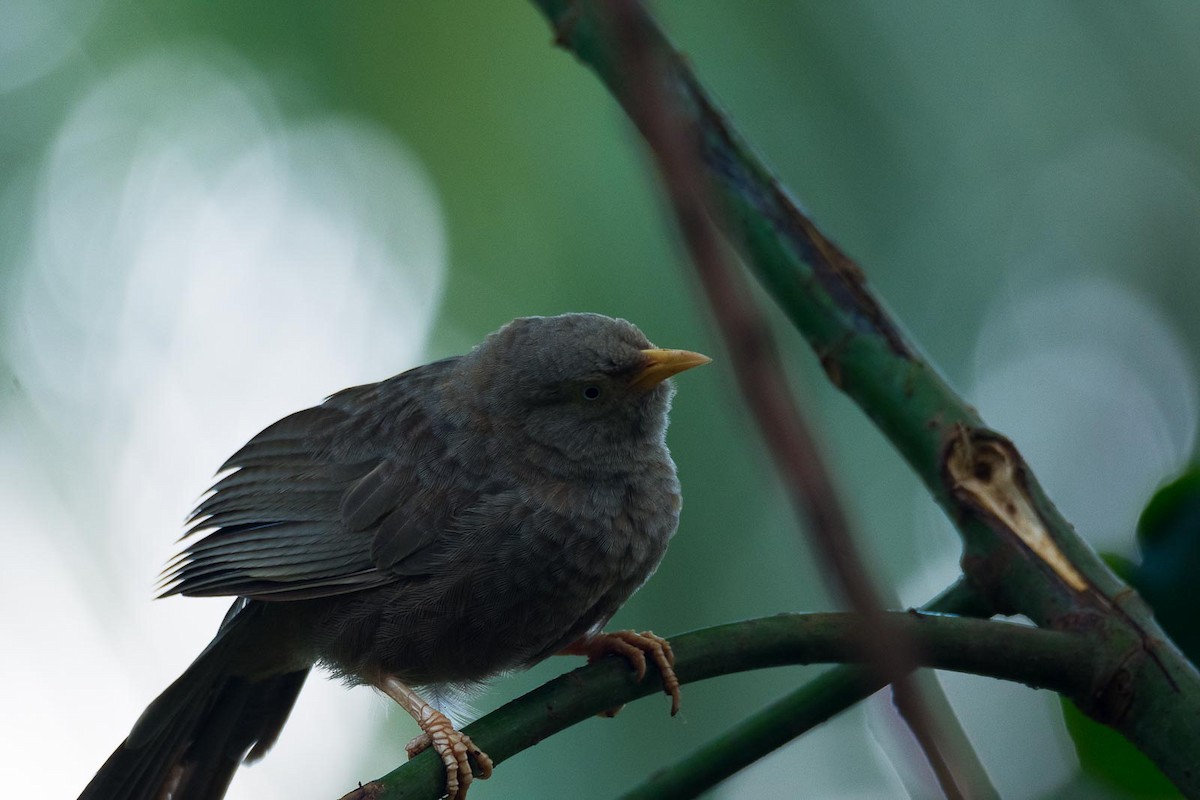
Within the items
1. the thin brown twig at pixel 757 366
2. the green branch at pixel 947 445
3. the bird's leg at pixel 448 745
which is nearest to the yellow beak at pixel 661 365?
the green branch at pixel 947 445

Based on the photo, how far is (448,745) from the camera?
2730 millimetres

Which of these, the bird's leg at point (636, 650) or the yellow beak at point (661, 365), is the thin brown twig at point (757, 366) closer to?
the bird's leg at point (636, 650)

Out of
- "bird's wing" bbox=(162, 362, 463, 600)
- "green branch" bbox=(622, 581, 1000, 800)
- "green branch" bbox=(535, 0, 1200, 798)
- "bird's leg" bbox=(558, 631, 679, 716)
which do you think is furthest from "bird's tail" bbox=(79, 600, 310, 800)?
"green branch" bbox=(535, 0, 1200, 798)

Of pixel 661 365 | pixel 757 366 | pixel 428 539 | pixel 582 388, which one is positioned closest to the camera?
pixel 757 366

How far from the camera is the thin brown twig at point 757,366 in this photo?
0.59 meters

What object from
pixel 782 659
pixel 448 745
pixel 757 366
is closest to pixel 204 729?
pixel 448 745

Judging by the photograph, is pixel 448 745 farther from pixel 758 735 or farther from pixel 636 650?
pixel 758 735

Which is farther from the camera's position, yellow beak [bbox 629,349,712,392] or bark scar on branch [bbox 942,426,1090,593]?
yellow beak [bbox 629,349,712,392]

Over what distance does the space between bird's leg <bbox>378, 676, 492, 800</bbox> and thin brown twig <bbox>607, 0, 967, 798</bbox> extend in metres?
1.90

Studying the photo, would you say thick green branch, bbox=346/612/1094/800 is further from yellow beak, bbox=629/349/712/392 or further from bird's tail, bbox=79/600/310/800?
bird's tail, bbox=79/600/310/800

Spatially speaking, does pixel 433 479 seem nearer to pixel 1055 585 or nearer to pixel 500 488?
pixel 500 488

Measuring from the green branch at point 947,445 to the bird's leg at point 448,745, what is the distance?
1.11 m

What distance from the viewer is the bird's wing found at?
332 cm

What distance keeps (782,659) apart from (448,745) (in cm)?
97
